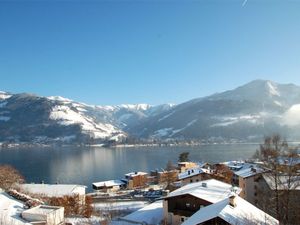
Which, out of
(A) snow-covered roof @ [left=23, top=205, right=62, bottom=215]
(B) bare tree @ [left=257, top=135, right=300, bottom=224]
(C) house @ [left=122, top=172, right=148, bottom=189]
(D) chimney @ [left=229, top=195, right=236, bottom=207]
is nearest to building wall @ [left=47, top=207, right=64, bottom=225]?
(A) snow-covered roof @ [left=23, top=205, right=62, bottom=215]

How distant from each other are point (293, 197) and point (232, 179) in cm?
2887

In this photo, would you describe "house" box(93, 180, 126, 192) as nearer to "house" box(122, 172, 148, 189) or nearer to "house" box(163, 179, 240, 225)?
"house" box(122, 172, 148, 189)

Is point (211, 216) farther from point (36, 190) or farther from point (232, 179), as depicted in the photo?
point (232, 179)

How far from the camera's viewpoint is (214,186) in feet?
93.8

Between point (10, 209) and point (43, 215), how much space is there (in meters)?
1.66

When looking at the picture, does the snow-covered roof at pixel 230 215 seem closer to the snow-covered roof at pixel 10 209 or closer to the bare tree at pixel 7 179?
the snow-covered roof at pixel 10 209

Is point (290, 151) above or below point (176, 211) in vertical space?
above

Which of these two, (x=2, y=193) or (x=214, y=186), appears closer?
(x=2, y=193)

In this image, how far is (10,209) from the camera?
485 inches

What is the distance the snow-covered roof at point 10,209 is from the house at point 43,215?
9.1 inches

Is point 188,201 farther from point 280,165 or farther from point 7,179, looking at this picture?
point 7,179

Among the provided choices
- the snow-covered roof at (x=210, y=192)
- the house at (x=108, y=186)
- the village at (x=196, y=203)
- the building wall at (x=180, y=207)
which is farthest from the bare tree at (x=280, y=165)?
the house at (x=108, y=186)

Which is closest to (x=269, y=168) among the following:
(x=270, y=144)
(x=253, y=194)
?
(x=270, y=144)

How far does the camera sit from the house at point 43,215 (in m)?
11.4
